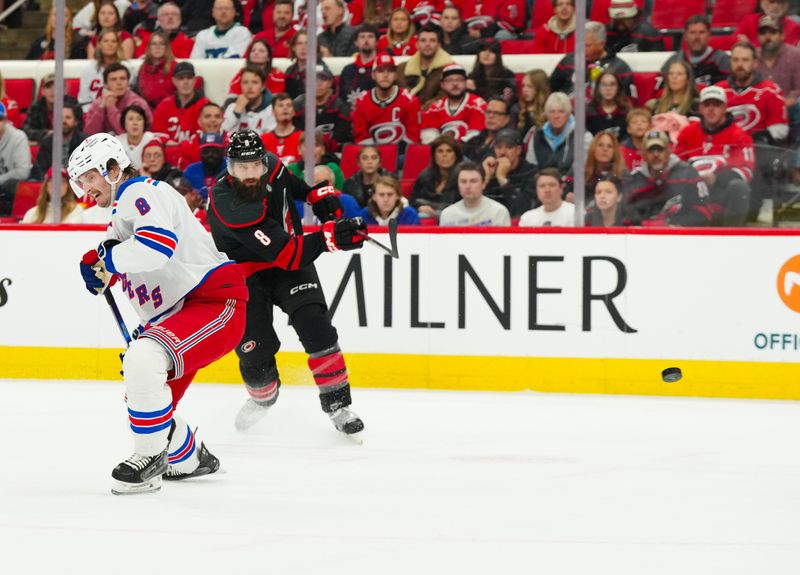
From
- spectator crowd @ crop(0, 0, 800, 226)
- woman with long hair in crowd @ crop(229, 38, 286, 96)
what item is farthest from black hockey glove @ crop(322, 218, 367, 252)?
woman with long hair in crowd @ crop(229, 38, 286, 96)

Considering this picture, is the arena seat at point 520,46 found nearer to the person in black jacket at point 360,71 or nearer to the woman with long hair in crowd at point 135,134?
the person in black jacket at point 360,71

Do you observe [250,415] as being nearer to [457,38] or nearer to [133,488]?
[133,488]

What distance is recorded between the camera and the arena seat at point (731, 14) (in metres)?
6.26

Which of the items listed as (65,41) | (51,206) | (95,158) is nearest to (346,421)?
(95,158)

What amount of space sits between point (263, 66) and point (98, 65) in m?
0.97

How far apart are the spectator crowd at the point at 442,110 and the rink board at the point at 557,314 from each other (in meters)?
0.17

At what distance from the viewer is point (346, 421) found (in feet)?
16.0

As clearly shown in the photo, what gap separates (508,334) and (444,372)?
385mm

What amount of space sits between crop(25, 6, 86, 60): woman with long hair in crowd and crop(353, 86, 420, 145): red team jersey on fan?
1.62 m

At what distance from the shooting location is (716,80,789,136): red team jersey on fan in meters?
6.14

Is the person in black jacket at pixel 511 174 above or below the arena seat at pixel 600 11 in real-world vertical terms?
below

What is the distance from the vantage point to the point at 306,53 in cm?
671

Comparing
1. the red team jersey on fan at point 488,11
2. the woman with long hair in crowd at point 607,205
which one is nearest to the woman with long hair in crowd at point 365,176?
the red team jersey on fan at point 488,11

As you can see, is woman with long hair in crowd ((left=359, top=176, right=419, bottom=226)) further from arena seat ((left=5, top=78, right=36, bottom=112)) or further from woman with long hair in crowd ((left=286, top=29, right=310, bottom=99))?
arena seat ((left=5, top=78, right=36, bottom=112))
